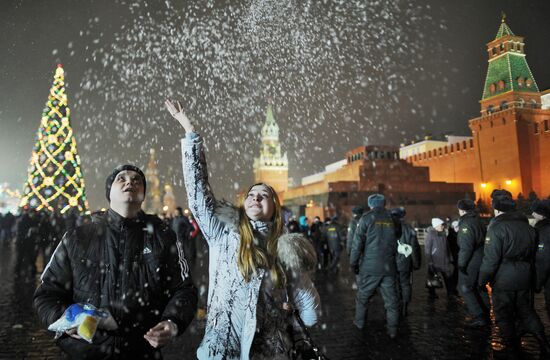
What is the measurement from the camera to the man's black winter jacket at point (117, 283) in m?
1.69

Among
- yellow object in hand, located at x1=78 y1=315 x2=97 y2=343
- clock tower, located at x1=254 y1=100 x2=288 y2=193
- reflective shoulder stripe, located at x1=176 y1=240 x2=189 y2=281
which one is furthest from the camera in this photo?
clock tower, located at x1=254 y1=100 x2=288 y2=193

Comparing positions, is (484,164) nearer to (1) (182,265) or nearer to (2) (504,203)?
(2) (504,203)

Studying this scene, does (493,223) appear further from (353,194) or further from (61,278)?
(353,194)

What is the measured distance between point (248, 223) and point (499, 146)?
130 ft

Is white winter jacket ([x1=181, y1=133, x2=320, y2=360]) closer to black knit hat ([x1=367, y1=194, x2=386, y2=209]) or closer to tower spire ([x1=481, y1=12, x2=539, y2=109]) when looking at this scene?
black knit hat ([x1=367, y1=194, x2=386, y2=209])

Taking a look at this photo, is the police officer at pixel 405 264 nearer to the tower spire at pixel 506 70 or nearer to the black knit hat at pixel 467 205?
the black knit hat at pixel 467 205

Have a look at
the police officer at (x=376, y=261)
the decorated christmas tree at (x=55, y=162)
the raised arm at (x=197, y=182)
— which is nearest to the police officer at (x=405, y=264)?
the police officer at (x=376, y=261)

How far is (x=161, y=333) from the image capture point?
5.48ft

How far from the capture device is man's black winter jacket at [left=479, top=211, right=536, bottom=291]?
3648mm

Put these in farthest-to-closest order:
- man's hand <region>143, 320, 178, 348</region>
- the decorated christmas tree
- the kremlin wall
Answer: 1. the kremlin wall
2. the decorated christmas tree
3. man's hand <region>143, 320, 178, 348</region>

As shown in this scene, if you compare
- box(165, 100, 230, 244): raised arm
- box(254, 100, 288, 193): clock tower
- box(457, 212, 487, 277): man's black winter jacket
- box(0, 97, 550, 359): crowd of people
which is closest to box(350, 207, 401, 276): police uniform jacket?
box(457, 212, 487, 277): man's black winter jacket

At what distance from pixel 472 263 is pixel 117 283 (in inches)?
161

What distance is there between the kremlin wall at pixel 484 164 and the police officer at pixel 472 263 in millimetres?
27559

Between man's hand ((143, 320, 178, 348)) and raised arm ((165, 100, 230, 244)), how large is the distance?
56 centimetres
